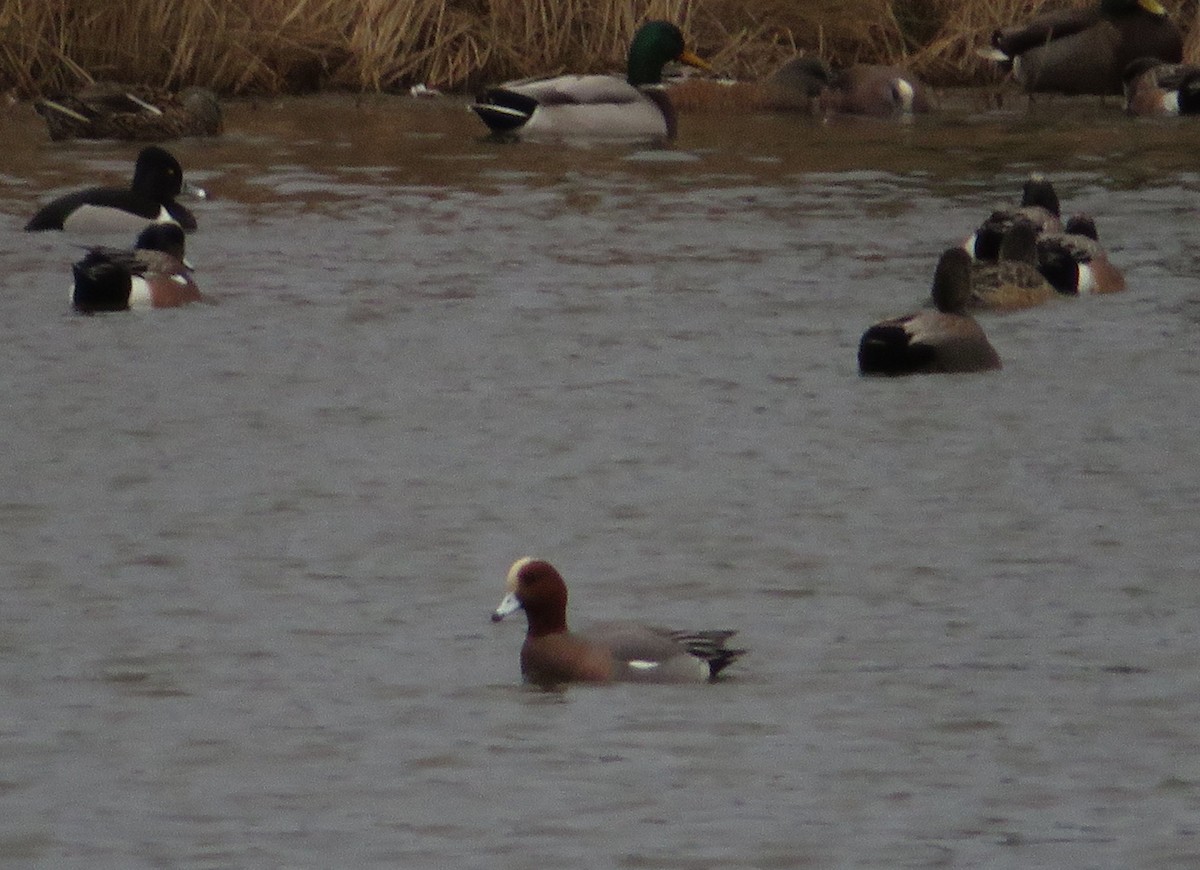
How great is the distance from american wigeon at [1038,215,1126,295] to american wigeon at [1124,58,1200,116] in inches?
356

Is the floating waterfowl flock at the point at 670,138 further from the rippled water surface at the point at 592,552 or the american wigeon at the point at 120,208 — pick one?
the rippled water surface at the point at 592,552

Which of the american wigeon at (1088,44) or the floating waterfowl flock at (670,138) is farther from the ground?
the american wigeon at (1088,44)

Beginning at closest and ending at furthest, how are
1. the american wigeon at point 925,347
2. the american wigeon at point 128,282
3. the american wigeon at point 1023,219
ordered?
the american wigeon at point 925,347 → the american wigeon at point 128,282 → the american wigeon at point 1023,219

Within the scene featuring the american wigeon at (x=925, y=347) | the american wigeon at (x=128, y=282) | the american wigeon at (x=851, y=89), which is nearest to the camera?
the american wigeon at (x=925, y=347)

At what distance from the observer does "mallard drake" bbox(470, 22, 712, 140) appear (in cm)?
2397

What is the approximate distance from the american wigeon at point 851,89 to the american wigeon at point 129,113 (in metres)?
4.69

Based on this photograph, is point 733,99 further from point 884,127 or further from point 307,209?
point 307,209

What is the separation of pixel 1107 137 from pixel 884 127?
1.71 m

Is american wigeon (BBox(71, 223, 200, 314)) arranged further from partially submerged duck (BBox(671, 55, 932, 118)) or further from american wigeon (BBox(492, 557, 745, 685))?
partially submerged duck (BBox(671, 55, 932, 118))

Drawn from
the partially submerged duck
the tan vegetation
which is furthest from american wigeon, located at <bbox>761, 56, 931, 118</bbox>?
the tan vegetation

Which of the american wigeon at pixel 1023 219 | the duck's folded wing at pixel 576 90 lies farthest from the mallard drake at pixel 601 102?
the american wigeon at pixel 1023 219

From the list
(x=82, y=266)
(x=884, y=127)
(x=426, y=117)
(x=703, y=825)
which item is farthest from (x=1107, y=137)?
(x=703, y=825)

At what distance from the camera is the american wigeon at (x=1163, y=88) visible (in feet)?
80.5

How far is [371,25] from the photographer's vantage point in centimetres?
2522
